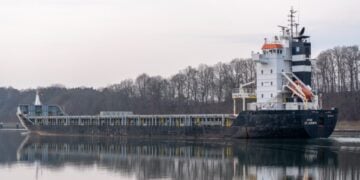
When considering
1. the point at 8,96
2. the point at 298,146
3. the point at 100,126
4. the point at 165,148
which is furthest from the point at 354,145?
the point at 8,96

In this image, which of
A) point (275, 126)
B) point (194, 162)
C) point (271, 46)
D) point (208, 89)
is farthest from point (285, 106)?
point (208, 89)

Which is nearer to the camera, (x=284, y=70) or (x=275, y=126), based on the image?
(x=275, y=126)

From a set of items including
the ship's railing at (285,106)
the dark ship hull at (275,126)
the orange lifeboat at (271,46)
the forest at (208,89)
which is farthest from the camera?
the forest at (208,89)

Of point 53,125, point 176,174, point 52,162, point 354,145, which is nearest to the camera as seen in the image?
point 176,174

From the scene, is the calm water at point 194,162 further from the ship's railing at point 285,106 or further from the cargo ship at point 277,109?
the ship's railing at point 285,106

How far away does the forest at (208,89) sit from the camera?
88.3 m

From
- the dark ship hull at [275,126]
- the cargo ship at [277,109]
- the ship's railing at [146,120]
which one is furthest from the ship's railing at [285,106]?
the ship's railing at [146,120]

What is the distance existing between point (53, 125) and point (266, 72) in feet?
108

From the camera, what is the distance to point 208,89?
102 metres

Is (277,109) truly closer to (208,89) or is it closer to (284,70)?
(284,70)

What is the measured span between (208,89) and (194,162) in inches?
2541

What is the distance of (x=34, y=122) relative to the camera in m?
83.6

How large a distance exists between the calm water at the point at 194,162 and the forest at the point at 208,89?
110 ft

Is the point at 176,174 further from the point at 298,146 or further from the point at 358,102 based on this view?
→ the point at 358,102
